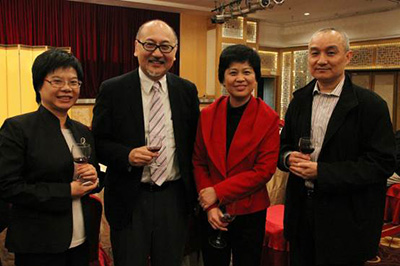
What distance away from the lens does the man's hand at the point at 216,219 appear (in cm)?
183

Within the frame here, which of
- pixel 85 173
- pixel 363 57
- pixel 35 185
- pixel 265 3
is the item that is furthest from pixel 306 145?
pixel 363 57

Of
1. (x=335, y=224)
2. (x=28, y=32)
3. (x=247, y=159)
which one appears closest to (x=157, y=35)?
(x=247, y=159)

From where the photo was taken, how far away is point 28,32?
7.54m

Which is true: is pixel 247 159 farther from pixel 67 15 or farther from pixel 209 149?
pixel 67 15

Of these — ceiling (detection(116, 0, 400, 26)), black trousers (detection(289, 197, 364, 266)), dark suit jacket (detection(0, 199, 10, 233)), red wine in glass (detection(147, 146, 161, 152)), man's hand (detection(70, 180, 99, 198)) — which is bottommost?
black trousers (detection(289, 197, 364, 266))

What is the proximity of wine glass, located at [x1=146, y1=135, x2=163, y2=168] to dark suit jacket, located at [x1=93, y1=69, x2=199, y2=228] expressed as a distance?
5cm

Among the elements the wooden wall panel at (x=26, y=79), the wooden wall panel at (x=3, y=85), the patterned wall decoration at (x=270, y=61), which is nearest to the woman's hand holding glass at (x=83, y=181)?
the wooden wall panel at (x=26, y=79)

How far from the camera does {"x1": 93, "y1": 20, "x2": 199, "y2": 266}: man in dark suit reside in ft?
6.10

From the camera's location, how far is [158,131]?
1901 millimetres

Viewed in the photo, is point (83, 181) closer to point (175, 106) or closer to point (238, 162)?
point (175, 106)

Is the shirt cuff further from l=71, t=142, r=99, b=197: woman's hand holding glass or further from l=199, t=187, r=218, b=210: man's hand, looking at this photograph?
l=71, t=142, r=99, b=197: woman's hand holding glass

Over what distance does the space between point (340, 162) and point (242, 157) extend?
45 cm

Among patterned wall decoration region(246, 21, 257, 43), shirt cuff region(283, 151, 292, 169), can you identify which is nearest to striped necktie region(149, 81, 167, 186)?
shirt cuff region(283, 151, 292, 169)

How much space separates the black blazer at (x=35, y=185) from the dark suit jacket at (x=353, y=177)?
3.73ft
